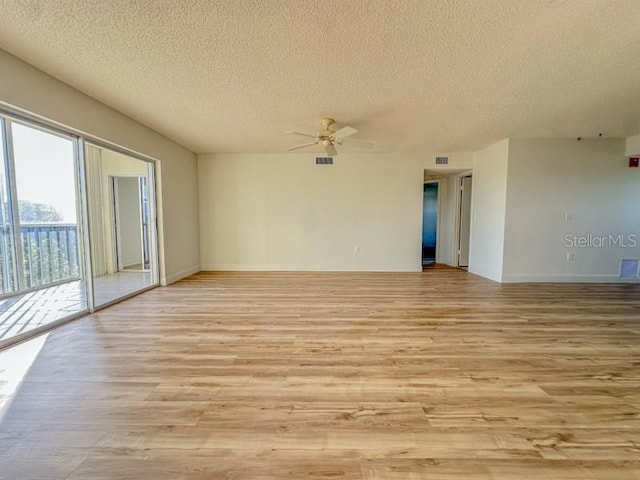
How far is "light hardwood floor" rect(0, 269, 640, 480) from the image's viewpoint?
1.20 m

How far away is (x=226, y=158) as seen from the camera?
588cm

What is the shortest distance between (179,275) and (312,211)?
2.98 m

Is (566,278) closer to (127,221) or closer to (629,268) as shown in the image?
(629,268)

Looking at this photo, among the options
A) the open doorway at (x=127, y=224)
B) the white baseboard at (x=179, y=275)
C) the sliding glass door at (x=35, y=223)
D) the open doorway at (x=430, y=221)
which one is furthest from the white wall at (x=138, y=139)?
the open doorway at (x=430, y=221)

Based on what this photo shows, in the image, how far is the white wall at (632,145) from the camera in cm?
445

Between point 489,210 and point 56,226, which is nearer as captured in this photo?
point 56,226

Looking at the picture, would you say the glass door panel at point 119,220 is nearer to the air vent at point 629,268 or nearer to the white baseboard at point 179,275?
the white baseboard at point 179,275

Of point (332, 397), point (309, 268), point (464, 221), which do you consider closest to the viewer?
point (332, 397)

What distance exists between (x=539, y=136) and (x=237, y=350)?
5.68 metres

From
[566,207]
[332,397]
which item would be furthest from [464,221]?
[332,397]

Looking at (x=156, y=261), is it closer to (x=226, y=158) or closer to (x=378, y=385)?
(x=226, y=158)

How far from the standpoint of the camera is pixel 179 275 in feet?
16.9

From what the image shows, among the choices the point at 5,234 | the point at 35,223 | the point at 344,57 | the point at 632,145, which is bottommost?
the point at 5,234


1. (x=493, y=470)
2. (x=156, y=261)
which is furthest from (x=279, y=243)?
(x=493, y=470)
